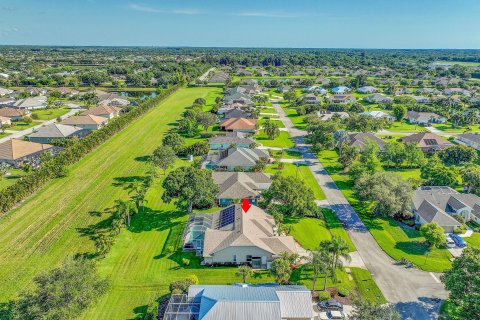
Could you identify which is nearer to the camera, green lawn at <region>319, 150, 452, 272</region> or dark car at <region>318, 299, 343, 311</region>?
dark car at <region>318, 299, 343, 311</region>

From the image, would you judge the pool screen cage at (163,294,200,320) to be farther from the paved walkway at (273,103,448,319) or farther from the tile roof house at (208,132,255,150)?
the tile roof house at (208,132,255,150)

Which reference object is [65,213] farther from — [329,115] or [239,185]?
[329,115]

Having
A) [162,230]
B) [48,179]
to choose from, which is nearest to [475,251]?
[162,230]

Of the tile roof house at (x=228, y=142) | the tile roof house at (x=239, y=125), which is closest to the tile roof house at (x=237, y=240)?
the tile roof house at (x=228, y=142)

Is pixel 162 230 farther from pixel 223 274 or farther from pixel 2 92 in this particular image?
pixel 2 92

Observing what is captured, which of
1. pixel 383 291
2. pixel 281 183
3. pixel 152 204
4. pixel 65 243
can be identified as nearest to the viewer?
pixel 383 291

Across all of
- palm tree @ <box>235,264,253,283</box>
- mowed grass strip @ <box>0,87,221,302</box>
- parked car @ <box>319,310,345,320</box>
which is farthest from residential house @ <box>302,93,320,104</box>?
parked car @ <box>319,310,345,320</box>

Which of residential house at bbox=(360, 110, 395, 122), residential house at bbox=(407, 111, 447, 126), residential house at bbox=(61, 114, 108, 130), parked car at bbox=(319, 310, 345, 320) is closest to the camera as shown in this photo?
parked car at bbox=(319, 310, 345, 320)
